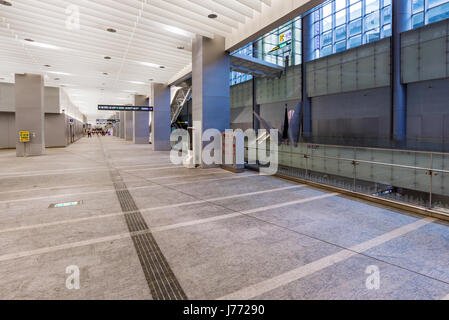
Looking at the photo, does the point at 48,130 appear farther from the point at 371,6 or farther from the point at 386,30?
the point at 386,30

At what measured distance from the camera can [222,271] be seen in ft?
9.04

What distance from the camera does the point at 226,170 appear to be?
10078 mm

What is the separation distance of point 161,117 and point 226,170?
11973mm

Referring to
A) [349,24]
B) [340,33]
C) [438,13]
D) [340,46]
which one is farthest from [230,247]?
[340,33]

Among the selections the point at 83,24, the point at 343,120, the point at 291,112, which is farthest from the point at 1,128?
the point at 343,120

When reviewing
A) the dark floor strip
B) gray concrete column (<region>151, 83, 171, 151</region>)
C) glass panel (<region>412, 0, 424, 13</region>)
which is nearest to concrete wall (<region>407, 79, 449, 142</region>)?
glass panel (<region>412, 0, 424, 13</region>)

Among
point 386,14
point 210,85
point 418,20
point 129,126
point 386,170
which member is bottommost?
point 386,170

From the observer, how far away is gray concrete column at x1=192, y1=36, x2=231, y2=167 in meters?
10.4

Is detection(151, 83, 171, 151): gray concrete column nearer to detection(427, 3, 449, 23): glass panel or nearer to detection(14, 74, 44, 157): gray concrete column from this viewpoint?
detection(14, 74, 44, 157): gray concrete column

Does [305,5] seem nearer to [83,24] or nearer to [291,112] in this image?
[83,24]

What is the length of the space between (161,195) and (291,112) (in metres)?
21.3

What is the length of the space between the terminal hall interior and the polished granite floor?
3cm

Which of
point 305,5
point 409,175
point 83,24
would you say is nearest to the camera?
point 305,5

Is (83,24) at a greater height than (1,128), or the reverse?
(83,24)
